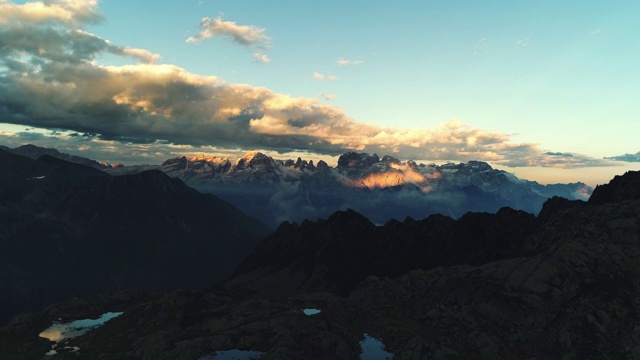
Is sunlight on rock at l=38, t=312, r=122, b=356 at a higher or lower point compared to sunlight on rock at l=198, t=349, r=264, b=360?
lower

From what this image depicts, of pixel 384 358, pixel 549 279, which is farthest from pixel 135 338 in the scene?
pixel 549 279

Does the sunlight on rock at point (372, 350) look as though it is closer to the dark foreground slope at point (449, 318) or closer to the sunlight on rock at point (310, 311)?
the dark foreground slope at point (449, 318)

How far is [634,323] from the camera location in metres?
108

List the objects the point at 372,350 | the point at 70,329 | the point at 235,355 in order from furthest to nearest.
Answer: the point at 70,329 → the point at 372,350 → the point at 235,355

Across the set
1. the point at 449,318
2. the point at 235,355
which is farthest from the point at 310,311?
A: the point at 449,318

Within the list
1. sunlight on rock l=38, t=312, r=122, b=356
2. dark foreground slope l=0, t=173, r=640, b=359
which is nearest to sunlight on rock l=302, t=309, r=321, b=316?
dark foreground slope l=0, t=173, r=640, b=359

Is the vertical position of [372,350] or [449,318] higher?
[449,318]

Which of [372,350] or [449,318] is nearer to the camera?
[372,350]

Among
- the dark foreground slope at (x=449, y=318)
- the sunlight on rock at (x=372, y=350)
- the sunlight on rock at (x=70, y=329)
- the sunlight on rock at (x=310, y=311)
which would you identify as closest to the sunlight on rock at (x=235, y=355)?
the dark foreground slope at (x=449, y=318)

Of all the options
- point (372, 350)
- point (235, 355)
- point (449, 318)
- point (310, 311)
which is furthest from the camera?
point (310, 311)

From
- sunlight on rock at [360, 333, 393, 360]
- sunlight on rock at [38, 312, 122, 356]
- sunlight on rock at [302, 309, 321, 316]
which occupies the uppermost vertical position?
sunlight on rock at [360, 333, 393, 360]

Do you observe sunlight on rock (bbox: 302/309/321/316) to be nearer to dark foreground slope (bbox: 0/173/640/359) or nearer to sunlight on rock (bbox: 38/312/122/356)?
dark foreground slope (bbox: 0/173/640/359)

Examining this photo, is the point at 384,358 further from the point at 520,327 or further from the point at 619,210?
the point at 619,210

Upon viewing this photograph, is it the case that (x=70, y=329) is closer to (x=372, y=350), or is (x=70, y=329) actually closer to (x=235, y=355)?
(x=235, y=355)
